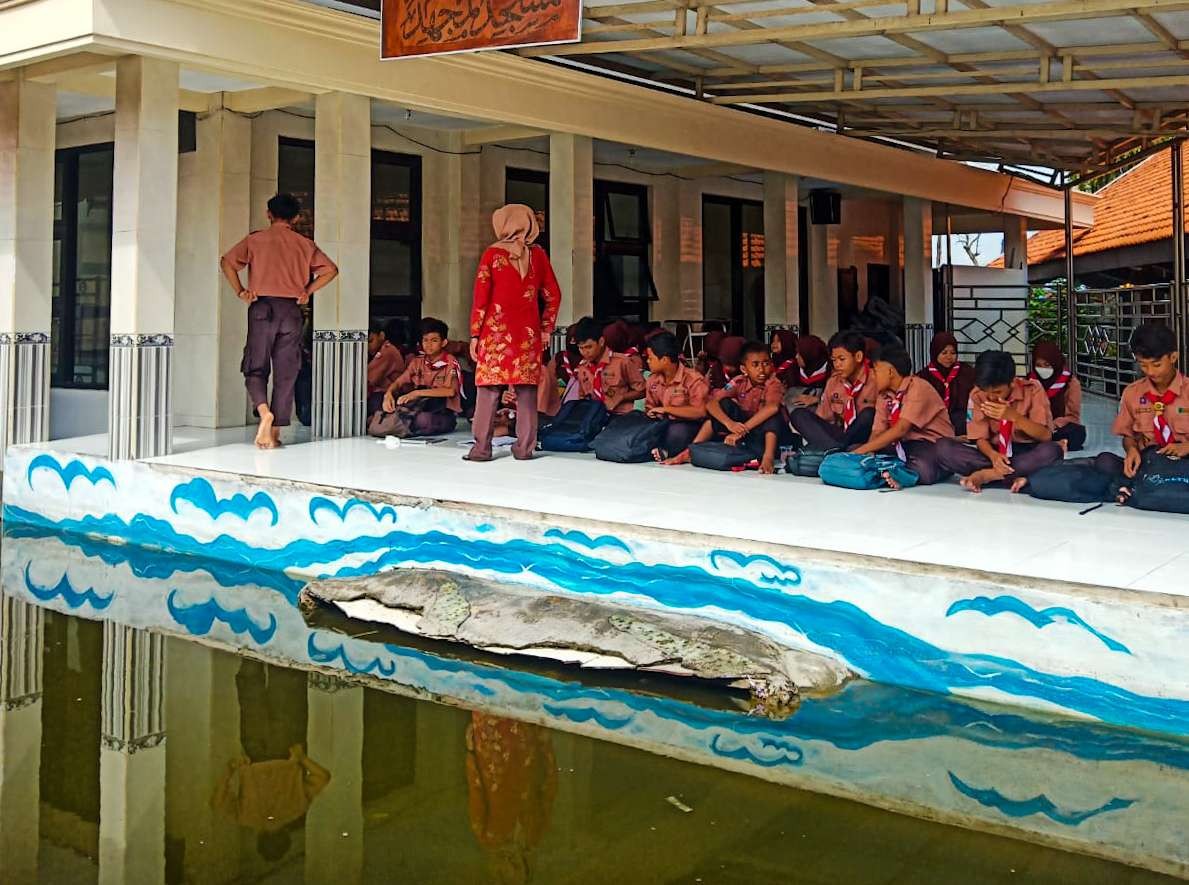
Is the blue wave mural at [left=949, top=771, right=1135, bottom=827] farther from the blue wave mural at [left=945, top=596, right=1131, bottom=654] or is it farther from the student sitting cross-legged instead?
the student sitting cross-legged

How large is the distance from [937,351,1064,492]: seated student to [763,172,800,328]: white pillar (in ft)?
22.7

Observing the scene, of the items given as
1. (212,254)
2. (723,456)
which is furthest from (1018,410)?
(212,254)

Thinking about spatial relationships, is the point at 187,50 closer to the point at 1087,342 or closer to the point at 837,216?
the point at 837,216

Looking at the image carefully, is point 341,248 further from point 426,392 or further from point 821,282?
point 821,282

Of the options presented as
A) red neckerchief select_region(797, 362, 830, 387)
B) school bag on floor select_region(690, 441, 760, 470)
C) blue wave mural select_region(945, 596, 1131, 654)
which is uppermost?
red neckerchief select_region(797, 362, 830, 387)

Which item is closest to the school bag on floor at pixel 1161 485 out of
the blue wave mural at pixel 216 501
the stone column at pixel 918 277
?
the blue wave mural at pixel 216 501

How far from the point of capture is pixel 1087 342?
16.0 meters

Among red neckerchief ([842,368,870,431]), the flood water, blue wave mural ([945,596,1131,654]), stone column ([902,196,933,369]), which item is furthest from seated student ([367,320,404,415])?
stone column ([902,196,933,369])

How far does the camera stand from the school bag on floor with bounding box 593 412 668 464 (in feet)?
26.2

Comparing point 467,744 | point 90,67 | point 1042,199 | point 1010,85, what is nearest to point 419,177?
point 90,67

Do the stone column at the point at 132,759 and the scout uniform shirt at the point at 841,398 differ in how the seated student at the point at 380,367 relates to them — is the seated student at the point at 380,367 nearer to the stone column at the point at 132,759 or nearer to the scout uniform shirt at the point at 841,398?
the scout uniform shirt at the point at 841,398

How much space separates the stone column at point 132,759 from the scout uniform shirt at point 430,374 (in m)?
3.88

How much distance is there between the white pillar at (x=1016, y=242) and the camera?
749 inches

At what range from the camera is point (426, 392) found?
9250mm
